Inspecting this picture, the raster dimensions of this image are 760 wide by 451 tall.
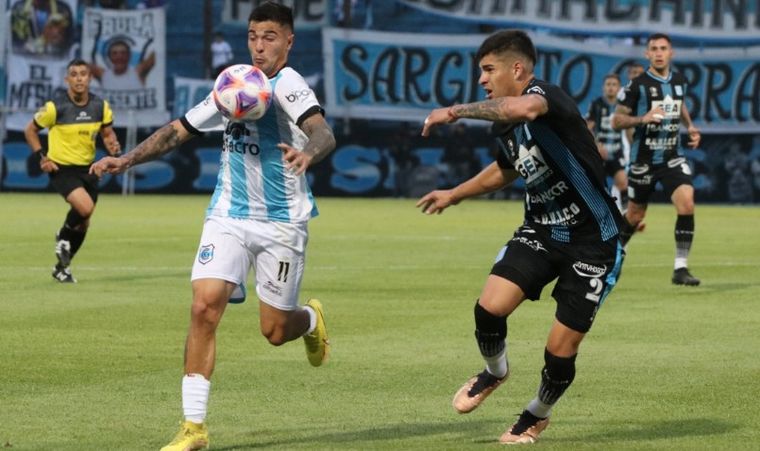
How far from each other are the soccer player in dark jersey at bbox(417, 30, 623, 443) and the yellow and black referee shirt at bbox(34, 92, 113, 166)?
38.0ft

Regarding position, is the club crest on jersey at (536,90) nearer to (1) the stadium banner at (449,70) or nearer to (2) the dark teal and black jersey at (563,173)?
(2) the dark teal and black jersey at (563,173)

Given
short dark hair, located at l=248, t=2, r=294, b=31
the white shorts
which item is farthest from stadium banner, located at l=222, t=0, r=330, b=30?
the white shorts

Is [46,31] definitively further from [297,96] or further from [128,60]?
[297,96]

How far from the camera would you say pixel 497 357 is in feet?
29.4

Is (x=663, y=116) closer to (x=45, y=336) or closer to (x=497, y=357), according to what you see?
(x=45, y=336)

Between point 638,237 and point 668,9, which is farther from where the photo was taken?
point 668,9

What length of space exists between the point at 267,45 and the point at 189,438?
7.46ft

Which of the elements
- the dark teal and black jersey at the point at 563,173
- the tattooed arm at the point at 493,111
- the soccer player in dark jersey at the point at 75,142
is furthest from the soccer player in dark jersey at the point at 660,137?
the tattooed arm at the point at 493,111

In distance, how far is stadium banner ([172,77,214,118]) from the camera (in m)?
41.1

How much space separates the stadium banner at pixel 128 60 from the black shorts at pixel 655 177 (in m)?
23.3

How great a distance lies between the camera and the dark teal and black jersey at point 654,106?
19062 millimetres

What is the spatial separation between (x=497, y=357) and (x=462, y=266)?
11.6 m

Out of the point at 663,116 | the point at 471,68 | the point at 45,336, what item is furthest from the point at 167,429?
the point at 471,68

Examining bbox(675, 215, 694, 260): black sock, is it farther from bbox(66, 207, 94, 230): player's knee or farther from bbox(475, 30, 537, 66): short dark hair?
bbox(475, 30, 537, 66): short dark hair
